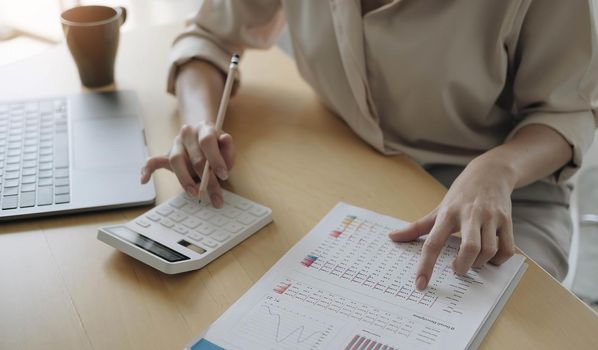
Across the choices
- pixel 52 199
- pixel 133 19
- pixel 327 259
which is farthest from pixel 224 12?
pixel 133 19

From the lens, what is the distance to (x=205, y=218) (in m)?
0.83

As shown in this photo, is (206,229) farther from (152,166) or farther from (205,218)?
(152,166)

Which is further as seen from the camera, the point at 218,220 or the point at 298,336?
the point at 218,220

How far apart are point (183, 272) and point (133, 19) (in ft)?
6.55

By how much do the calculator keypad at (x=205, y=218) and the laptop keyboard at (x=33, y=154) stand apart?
0.46 feet

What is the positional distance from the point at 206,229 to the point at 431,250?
10.7 inches

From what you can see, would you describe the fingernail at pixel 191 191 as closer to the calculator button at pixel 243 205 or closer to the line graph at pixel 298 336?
the calculator button at pixel 243 205

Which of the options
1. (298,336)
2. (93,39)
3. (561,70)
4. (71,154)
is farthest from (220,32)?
(298,336)

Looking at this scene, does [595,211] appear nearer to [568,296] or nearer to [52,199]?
[568,296]

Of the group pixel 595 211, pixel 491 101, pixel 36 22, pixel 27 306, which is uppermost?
pixel 491 101

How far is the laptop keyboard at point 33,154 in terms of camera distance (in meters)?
0.87

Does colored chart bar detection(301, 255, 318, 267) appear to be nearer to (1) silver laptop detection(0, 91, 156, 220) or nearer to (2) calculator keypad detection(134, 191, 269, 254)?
(2) calculator keypad detection(134, 191, 269, 254)

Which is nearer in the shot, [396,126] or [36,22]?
[396,126]

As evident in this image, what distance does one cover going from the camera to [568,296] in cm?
73
